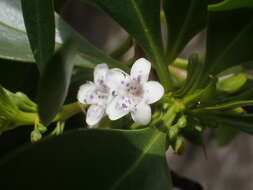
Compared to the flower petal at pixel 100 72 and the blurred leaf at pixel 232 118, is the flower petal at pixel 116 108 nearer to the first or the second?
the flower petal at pixel 100 72

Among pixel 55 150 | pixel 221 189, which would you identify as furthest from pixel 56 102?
pixel 221 189

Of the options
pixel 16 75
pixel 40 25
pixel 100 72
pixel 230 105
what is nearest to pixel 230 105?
pixel 230 105

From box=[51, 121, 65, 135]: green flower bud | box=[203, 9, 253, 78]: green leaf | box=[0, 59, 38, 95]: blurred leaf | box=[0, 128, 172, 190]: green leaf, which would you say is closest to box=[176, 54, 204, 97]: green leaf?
box=[203, 9, 253, 78]: green leaf

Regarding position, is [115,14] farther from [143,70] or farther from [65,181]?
[65,181]

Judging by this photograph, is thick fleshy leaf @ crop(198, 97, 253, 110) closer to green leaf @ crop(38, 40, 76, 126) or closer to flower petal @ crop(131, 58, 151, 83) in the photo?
flower petal @ crop(131, 58, 151, 83)

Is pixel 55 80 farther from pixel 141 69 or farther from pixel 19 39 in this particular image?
pixel 19 39
